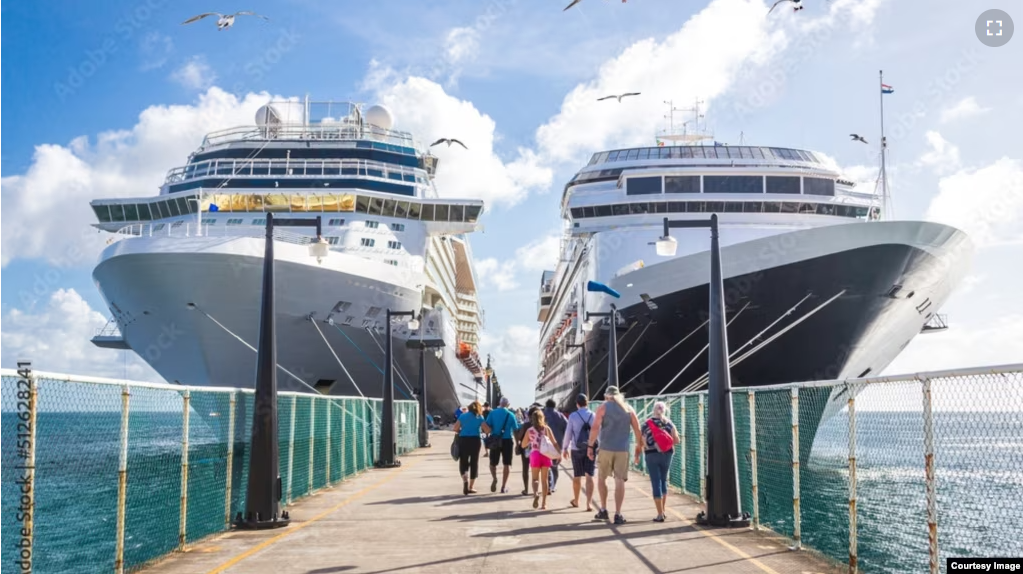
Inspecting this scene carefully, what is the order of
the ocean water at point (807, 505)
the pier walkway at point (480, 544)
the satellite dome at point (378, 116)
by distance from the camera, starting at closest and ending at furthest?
the pier walkway at point (480, 544) < the ocean water at point (807, 505) < the satellite dome at point (378, 116)

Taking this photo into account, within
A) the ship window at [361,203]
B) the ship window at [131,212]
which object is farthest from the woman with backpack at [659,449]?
the ship window at [131,212]

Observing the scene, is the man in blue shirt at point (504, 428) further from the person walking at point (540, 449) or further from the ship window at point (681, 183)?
the ship window at point (681, 183)

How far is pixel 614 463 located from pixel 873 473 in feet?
71.8

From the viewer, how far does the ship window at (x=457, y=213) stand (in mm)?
33844

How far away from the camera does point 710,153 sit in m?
37.4

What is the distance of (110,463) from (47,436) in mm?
9589

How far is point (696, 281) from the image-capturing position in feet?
78.4

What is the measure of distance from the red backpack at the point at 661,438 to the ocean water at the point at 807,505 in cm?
165

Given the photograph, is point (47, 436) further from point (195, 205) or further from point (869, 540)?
point (869, 540)

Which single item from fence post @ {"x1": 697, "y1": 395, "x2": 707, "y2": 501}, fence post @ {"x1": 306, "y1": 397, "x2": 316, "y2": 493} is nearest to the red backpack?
fence post @ {"x1": 697, "y1": 395, "x2": 707, "y2": 501}

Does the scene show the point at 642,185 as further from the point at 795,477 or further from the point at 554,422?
the point at 795,477

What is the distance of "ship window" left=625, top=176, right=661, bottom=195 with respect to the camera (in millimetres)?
33750

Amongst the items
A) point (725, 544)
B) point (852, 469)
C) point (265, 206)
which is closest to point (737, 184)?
point (265, 206)

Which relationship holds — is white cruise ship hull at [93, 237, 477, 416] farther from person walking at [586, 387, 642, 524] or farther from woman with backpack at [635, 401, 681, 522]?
woman with backpack at [635, 401, 681, 522]
